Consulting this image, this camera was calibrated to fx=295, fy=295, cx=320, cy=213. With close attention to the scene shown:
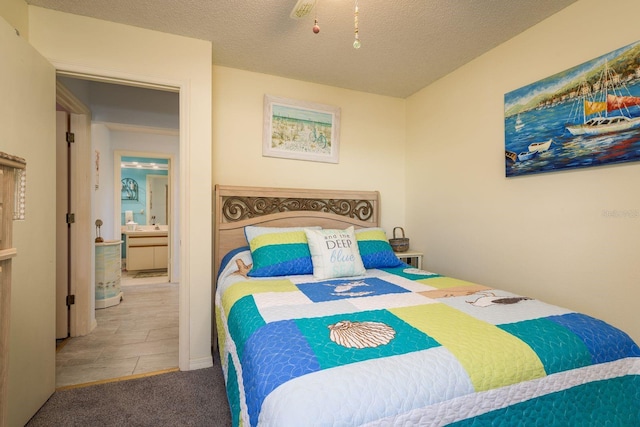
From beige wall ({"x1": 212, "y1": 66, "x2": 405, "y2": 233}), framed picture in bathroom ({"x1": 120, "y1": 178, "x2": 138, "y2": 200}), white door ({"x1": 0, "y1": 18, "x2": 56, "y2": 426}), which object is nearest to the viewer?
white door ({"x1": 0, "y1": 18, "x2": 56, "y2": 426})

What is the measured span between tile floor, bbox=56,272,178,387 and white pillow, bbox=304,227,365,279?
1.36 meters

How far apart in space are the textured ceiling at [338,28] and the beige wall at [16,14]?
0.10m

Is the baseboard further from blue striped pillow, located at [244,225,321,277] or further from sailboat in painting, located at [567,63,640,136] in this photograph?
sailboat in painting, located at [567,63,640,136]

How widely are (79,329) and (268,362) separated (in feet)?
9.10

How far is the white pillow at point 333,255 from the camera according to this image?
6.68 ft

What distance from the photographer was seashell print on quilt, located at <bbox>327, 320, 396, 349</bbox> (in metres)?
1.03

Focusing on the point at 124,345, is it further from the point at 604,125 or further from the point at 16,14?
the point at 604,125

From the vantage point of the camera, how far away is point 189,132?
86.3 inches

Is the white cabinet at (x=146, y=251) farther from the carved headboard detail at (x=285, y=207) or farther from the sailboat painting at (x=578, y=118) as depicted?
the sailboat painting at (x=578, y=118)

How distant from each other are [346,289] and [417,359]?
2.71ft

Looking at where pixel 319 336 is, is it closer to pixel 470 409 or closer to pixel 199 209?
pixel 470 409

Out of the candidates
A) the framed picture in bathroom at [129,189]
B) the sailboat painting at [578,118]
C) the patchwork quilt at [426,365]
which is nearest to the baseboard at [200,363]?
the patchwork quilt at [426,365]

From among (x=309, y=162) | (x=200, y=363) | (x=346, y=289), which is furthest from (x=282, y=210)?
(x=200, y=363)

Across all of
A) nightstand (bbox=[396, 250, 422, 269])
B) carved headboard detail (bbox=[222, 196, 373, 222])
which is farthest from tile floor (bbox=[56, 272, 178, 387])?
nightstand (bbox=[396, 250, 422, 269])
